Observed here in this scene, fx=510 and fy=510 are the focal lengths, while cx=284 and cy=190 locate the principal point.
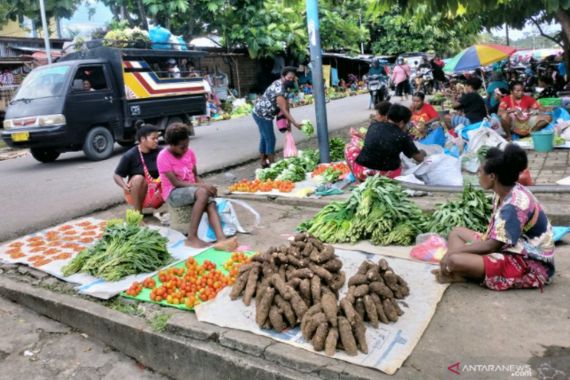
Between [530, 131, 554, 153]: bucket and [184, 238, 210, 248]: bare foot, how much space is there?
19.6 ft

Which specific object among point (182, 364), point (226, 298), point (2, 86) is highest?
point (2, 86)

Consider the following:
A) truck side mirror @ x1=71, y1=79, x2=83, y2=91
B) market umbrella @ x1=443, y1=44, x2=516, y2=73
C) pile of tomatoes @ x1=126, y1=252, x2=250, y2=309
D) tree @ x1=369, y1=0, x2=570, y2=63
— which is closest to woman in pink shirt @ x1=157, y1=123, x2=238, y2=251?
pile of tomatoes @ x1=126, y1=252, x2=250, y2=309

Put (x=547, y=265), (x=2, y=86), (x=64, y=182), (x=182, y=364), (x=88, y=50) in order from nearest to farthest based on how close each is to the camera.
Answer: (x=182, y=364)
(x=547, y=265)
(x=64, y=182)
(x=88, y=50)
(x=2, y=86)

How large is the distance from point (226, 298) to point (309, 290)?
68cm

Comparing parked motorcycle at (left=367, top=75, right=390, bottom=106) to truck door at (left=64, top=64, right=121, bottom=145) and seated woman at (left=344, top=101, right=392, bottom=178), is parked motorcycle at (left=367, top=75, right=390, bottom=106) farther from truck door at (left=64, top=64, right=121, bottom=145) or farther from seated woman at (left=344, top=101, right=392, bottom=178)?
seated woman at (left=344, top=101, right=392, bottom=178)

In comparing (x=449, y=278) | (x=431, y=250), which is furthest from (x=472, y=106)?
(x=449, y=278)

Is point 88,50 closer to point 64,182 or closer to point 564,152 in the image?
point 64,182

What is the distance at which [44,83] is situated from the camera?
434 inches

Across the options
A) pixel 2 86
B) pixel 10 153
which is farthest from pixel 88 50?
pixel 2 86

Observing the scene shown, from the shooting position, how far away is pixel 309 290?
3457mm

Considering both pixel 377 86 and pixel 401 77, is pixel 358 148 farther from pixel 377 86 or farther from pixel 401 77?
pixel 401 77

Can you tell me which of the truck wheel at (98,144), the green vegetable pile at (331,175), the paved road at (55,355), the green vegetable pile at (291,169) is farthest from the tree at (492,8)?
the truck wheel at (98,144)

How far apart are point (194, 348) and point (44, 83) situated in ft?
31.5

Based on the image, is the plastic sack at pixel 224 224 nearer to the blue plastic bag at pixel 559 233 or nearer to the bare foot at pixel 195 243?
the bare foot at pixel 195 243
